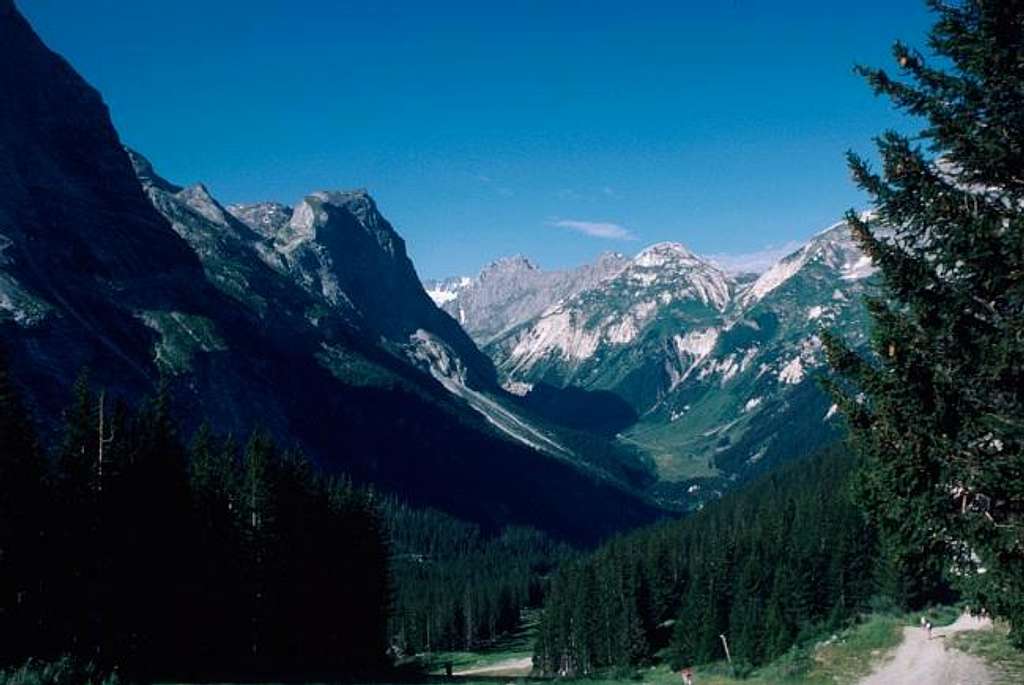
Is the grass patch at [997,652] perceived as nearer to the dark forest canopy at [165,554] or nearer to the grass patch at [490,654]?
the dark forest canopy at [165,554]

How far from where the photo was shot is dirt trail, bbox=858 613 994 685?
42206mm

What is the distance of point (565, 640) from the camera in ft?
378

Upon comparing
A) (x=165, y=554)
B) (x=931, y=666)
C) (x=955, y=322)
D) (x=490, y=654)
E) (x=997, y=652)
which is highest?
(x=955, y=322)

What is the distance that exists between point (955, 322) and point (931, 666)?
40.4 meters

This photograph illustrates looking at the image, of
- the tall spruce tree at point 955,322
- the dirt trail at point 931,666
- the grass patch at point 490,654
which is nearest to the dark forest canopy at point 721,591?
the grass patch at point 490,654

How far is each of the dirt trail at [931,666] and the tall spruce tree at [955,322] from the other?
31.5 m

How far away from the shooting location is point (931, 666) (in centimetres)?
4678

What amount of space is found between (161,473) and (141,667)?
1043 cm

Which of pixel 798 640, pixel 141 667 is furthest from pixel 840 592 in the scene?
pixel 141 667

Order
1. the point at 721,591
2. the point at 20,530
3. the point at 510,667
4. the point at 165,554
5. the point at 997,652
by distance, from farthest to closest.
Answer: the point at 510,667 < the point at 721,591 < the point at 997,652 < the point at 165,554 < the point at 20,530

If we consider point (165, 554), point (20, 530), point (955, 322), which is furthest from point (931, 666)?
point (20, 530)

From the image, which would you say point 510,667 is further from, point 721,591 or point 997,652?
point 997,652

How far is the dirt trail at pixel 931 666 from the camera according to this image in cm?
4221

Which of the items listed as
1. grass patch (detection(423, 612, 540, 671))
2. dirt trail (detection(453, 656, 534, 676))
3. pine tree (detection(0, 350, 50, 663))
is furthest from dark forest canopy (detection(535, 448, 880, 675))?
pine tree (detection(0, 350, 50, 663))
